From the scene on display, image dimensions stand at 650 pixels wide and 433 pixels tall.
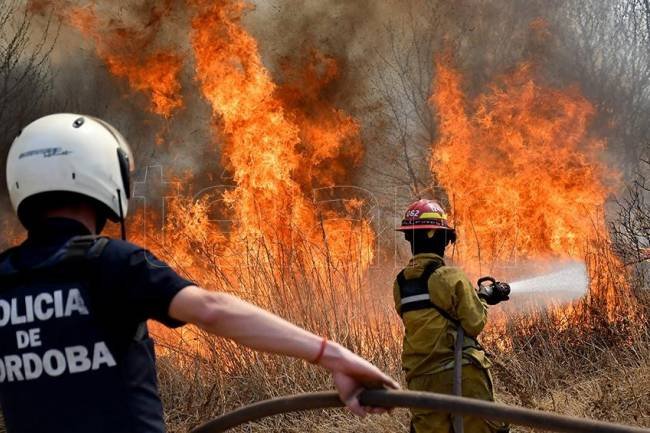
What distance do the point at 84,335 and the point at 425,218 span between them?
3320 mm

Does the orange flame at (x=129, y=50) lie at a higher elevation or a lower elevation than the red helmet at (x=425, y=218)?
higher

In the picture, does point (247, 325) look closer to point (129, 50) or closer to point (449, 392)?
point (449, 392)

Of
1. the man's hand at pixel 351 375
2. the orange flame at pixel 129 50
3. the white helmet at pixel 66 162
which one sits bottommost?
the man's hand at pixel 351 375

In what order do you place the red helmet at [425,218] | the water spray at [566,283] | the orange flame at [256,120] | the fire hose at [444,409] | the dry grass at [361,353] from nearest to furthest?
1. the fire hose at [444,409]
2. the red helmet at [425,218]
3. the dry grass at [361,353]
4. the water spray at [566,283]
5. the orange flame at [256,120]

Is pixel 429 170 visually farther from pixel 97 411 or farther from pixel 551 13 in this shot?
pixel 97 411

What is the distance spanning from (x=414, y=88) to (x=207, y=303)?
16591mm

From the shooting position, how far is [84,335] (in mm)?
1879

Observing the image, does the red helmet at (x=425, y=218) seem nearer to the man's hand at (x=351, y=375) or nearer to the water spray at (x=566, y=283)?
the water spray at (x=566, y=283)

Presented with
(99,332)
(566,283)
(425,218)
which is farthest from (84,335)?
(566,283)

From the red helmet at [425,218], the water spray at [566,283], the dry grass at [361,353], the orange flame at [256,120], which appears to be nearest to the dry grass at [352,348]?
the dry grass at [361,353]

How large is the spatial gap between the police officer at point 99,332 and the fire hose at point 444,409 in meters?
0.05

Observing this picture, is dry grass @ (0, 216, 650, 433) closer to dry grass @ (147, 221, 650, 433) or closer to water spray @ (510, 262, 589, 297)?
dry grass @ (147, 221, 650, 433)

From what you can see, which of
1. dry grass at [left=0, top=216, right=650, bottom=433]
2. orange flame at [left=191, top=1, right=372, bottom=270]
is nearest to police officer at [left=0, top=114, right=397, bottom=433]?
dry grass at [left=0, top=216, right=650, bottom=433]

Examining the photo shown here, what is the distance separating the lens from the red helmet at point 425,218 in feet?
16.2
